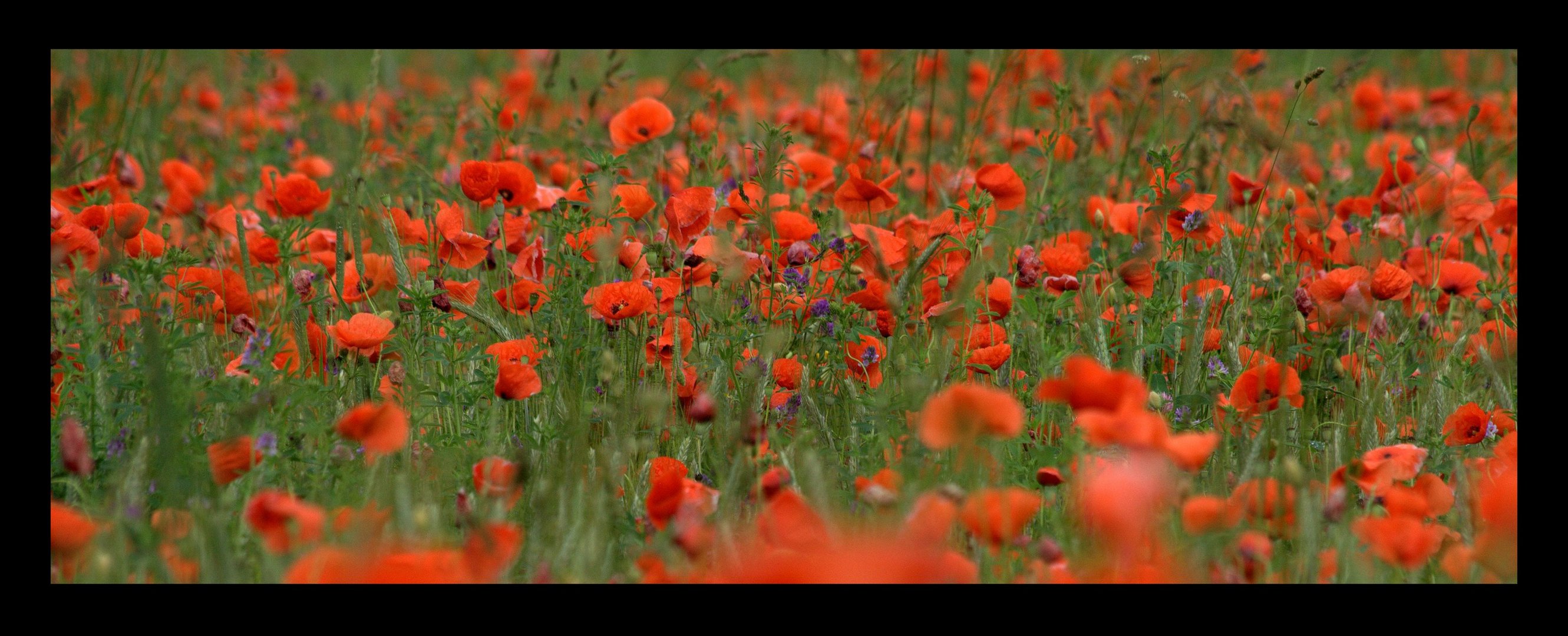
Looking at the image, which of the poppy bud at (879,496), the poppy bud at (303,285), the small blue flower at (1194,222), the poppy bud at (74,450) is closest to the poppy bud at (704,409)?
the poppy bud at (879,496)

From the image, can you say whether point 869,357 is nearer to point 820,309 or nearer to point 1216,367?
point 820,309

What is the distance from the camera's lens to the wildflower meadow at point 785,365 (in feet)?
4.81

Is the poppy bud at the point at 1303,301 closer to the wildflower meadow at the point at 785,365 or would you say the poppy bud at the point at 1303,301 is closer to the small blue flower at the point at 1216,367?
the wildflower meadow at the point at 785,365

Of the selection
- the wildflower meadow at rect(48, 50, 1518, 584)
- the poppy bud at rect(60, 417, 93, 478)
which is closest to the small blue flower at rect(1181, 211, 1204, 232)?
the wildflower meadow at rect(48, 50, 1518, 584)

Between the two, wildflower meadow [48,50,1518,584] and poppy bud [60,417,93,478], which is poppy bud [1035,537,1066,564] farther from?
poppy bud [60,417,93,478]

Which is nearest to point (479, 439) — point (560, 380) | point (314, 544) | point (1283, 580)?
point (560, 380)

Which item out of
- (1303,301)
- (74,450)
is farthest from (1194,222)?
(74,450)

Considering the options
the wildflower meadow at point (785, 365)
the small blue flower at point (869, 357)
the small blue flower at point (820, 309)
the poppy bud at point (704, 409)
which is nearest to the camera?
the wildflower meadow at point (785, 365)

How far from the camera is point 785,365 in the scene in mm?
2188

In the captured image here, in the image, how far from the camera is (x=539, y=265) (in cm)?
254

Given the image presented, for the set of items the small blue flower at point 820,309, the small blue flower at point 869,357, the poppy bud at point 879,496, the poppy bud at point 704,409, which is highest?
the small blue flower at point 820,309

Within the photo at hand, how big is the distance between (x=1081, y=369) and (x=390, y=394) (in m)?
1.34

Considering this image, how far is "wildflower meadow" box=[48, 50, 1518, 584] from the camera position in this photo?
1467 mm

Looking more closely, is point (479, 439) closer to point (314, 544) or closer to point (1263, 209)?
point (314, 544)
